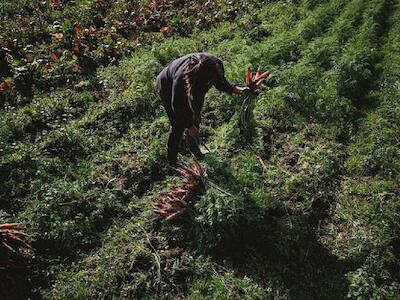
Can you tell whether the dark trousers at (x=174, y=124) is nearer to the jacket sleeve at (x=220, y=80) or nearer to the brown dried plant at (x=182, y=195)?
the brown dried plant at (x=182, y=195)

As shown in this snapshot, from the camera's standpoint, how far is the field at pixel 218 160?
5078 millimetres

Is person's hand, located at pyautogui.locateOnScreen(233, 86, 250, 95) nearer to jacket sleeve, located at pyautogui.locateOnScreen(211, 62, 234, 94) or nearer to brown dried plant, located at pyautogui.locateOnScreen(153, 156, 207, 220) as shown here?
jacket sleeve, located at pyautogui.locateOnScreen(211, 62, 234, 94)

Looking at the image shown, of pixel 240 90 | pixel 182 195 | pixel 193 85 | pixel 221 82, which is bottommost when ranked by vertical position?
pixel 182 195

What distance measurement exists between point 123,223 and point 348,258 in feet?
9.62

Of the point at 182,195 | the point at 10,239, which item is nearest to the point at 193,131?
the point at 182,195

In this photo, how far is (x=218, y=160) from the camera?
625cm

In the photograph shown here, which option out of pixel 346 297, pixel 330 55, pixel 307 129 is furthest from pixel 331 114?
pixel 346 297

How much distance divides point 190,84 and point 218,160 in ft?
5.11

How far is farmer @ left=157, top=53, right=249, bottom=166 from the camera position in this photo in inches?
201

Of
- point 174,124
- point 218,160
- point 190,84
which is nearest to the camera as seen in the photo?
point 190,84

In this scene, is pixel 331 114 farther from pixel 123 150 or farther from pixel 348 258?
pixel 123 150

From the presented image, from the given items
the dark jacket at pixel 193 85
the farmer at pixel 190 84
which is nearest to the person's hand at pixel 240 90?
the farmer at pixel 190 84

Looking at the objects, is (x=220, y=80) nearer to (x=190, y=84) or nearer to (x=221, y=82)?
(x=221, y=82)

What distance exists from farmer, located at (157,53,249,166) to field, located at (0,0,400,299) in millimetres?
965
